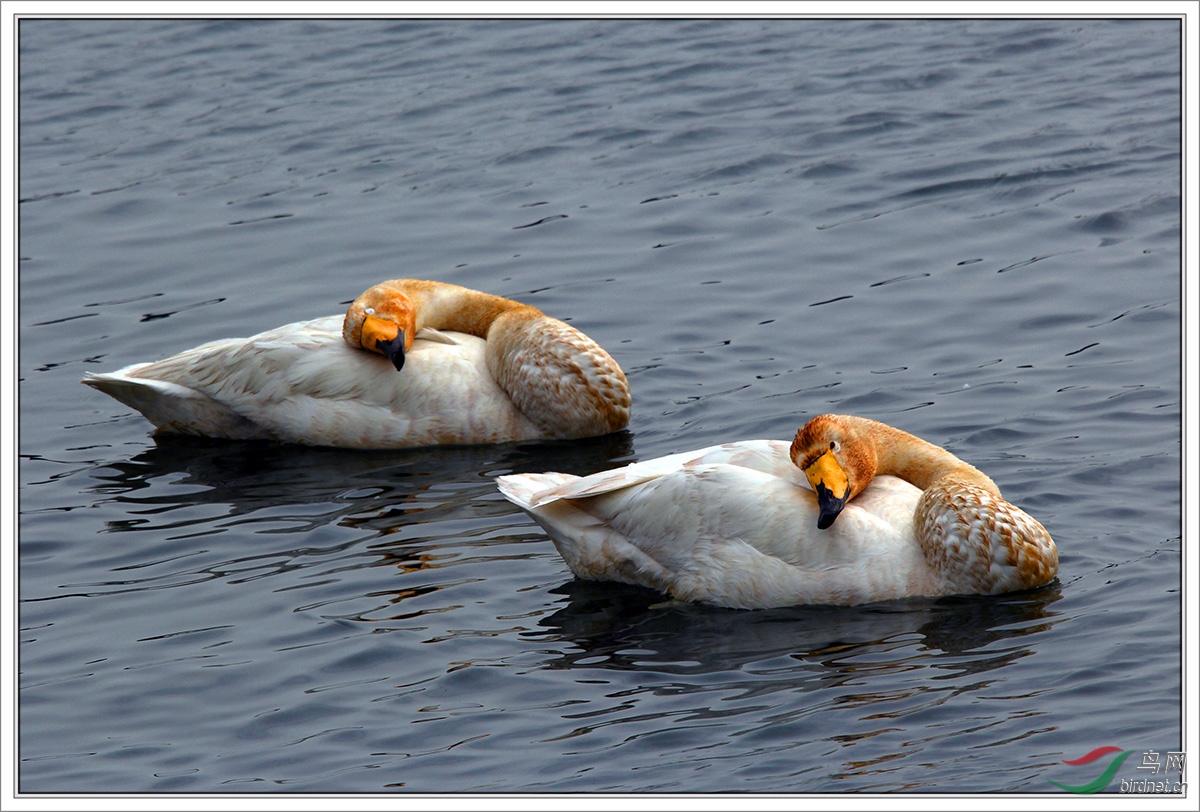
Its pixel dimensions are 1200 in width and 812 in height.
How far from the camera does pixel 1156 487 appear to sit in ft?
28.6

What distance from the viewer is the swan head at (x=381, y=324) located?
34.0ft

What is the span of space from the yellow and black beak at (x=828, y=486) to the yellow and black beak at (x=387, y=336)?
3560 millimetres

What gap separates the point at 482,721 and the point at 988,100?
11.3 m

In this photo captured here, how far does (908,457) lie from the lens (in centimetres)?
838

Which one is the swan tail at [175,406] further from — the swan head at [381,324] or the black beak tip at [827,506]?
the black beak tip at [827,506]

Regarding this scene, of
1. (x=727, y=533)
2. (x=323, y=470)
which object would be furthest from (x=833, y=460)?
(x=323, y=470)

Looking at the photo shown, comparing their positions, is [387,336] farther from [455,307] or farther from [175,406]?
[175,406]

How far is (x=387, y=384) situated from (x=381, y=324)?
0.42m

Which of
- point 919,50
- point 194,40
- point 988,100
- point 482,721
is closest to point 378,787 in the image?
point 482,721

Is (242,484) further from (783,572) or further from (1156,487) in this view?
(1156,487)

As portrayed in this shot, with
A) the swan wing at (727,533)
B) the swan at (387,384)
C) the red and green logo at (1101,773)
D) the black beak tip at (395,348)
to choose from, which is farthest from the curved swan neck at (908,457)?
the black beak tip at (395,348)

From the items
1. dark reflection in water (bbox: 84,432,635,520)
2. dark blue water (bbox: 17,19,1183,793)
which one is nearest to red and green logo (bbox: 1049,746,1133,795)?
dark blue water (bbox: 17,19,1183,793)

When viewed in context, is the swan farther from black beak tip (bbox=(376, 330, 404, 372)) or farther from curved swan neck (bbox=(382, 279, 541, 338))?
curved swan neck (bbox=(382, 279, 541, 338))

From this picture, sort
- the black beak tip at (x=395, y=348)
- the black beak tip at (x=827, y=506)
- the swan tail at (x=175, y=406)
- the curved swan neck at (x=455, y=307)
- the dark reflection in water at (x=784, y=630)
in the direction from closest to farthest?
1. the dark reflection in water at (x=784, y=630)
2. the black beak tip at (x=827, y=506)
3. the black beak tip at (x=395, y=348)
4. the swan tail at (x=175, y=406)
5. the curved swan neck at (x=455, y=307)
